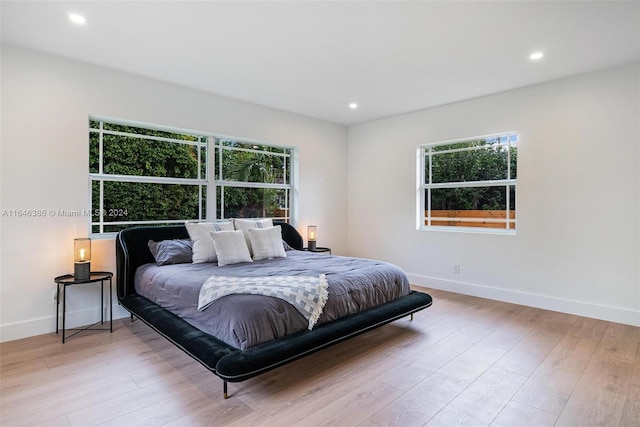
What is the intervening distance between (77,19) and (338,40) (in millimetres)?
2077

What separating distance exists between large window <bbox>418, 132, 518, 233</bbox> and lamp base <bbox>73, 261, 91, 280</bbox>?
14.1 ft

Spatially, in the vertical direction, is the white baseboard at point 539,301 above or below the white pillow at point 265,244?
below

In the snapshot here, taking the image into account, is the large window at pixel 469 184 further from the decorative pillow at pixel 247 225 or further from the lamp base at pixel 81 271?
the lamp base at pixel 81 271

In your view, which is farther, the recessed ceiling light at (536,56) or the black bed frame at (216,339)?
the recessed ceiling light at (536,56)

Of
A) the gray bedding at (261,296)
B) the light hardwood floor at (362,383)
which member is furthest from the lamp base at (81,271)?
the light hardwood floor at (362,383)

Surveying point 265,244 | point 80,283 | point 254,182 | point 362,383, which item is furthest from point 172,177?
point 362,383

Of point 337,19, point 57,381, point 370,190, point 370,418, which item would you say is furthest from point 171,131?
point 370,418

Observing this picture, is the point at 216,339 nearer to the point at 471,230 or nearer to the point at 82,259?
the point at 82,259

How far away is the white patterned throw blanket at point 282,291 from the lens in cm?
245

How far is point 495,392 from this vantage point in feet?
7.27

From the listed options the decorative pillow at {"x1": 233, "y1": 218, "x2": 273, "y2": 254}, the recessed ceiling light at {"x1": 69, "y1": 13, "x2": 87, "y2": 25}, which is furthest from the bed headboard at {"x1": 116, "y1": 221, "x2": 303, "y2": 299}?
the recessed ceiling light at {"x1": 69, "y1": 13, "x2": 87, "y2": 25}

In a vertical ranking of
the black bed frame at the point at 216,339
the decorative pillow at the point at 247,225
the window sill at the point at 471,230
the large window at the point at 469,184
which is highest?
the large window at the point at 469,184

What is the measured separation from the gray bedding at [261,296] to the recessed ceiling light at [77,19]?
2171mm

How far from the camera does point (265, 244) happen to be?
4012 mm
